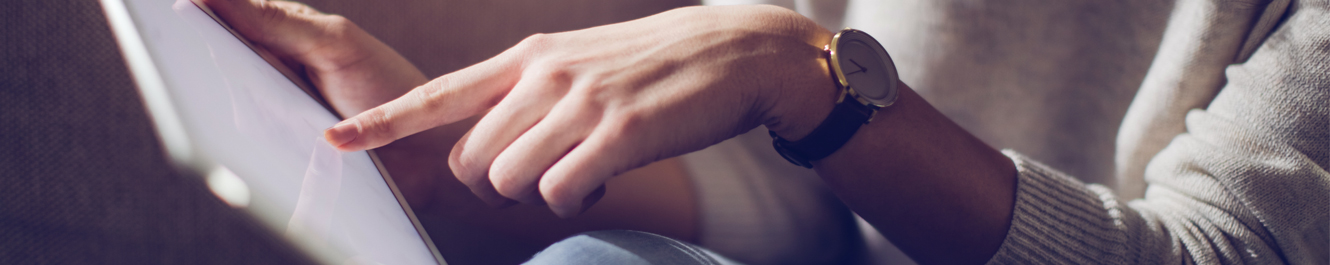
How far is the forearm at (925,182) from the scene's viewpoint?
0.40m

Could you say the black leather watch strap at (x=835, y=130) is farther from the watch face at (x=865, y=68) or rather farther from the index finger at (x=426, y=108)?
the index finger at (x=426, y=108)

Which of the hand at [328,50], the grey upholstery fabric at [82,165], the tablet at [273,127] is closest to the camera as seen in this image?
the tablet at [273,127]

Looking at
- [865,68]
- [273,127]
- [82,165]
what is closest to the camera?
[273,127]

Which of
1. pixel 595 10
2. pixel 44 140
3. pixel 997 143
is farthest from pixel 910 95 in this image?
pixel 44 140

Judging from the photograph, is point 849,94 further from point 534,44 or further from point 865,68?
point 534,44

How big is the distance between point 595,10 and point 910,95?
0.58 metres

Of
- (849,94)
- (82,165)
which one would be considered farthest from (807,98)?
(82,165)

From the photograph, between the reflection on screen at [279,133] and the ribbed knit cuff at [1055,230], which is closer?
the reflection on screen at [279,133]

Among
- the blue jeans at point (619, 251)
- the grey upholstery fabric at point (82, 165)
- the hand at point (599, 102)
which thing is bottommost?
the grey upholstery fabric at point (82, 165)

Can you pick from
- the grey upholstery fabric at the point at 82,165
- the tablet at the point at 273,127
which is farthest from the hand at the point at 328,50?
the grey upholstery fabric at the point at 82,165

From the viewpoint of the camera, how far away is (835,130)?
0.37 meters

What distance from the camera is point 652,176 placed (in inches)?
26.5

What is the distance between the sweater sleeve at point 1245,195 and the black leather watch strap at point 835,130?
0.66ft

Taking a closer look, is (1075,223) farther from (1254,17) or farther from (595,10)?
(595,10)
